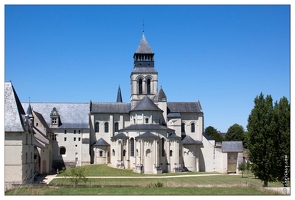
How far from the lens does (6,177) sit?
38.4 metres

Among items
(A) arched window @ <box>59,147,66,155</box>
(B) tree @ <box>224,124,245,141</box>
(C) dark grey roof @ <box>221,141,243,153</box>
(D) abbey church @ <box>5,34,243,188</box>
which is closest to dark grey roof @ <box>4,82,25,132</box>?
(D) abbey church @ <box>5,34,243,188</box>

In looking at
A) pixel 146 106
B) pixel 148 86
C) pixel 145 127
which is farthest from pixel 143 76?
pixel 145 127

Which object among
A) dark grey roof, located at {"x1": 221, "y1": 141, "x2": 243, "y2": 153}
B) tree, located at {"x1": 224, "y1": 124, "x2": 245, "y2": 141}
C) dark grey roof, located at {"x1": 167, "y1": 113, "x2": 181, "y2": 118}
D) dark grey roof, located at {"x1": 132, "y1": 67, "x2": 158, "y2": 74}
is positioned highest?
dark grey roof, located at {"x1": 132, "y1": 67, "x2": 158, "y2": 74}

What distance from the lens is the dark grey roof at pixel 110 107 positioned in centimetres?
7281

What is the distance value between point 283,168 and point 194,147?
32305mm

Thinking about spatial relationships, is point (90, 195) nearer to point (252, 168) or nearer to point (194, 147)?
point (252, 168)

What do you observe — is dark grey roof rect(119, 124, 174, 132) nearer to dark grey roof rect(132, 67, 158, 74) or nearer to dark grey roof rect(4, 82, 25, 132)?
dark grey roof rect(132, 67, 158, 74)

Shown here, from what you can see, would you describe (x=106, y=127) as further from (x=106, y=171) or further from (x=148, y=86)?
(x=106, y=171)

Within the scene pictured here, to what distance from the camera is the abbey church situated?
61906mm

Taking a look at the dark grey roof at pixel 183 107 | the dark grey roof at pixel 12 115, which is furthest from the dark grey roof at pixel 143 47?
the dark grey roof at pixel 12 115

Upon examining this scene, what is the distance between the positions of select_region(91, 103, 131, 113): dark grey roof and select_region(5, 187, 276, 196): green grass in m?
38.7

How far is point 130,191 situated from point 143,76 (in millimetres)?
42886

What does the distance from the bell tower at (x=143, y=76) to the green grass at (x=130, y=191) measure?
39.6 metres
